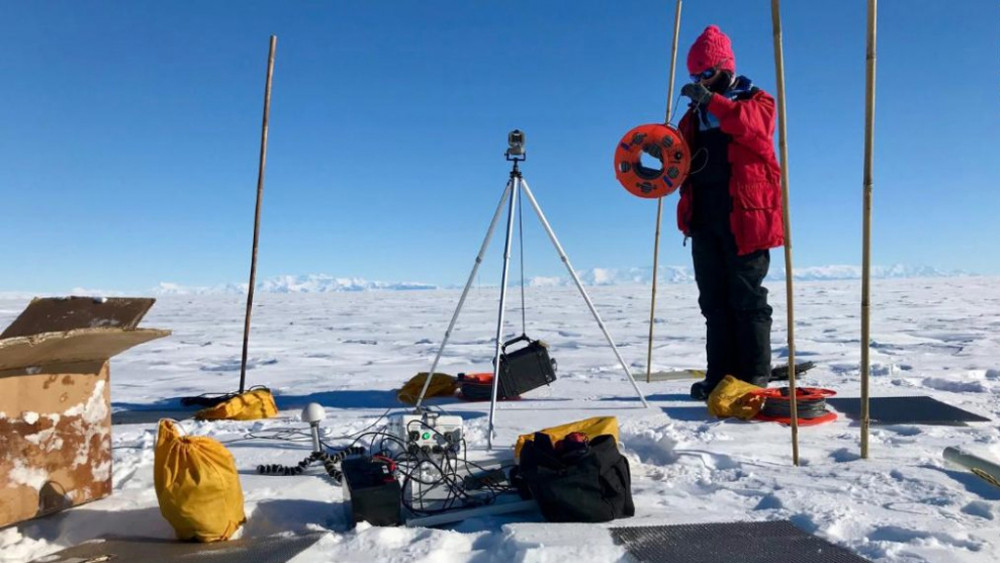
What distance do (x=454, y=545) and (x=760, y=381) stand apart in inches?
114

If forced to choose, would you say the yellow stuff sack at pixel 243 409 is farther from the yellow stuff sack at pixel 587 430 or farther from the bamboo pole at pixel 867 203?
the bamboo pole at pixel 867 203

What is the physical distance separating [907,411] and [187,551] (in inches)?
148

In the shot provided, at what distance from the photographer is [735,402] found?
145 inches

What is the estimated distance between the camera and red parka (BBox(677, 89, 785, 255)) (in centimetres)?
394

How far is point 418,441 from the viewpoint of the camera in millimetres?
2824

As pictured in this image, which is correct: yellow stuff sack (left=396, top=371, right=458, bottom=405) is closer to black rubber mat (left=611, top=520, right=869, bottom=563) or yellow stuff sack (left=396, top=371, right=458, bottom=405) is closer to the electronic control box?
the electronic control box

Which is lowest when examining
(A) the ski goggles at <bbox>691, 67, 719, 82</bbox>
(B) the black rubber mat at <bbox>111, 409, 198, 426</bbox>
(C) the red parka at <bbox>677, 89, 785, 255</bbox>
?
(B) the black rubber mat at <bbox>111, 409, 198, 426</bbox>

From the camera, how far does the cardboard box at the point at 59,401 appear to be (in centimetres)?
222

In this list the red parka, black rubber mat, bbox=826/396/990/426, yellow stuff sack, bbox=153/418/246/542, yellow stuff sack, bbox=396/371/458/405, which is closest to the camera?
yellow stuff sack, bbox=153/418/246/542

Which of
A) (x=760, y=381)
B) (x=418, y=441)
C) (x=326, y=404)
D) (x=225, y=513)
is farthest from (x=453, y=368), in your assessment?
(x=225, y=513)

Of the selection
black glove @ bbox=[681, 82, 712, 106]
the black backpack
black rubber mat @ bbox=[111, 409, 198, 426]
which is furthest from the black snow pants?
black rubber mat @ bbox=[111, 409, 198, 426]

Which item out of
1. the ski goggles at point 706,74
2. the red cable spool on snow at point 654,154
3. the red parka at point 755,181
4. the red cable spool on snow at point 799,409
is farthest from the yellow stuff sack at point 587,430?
the ski goggles at point 706,74

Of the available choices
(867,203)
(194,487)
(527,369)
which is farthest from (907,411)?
(194,487)

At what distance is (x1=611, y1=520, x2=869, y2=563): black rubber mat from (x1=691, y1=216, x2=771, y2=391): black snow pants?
7.33ft
